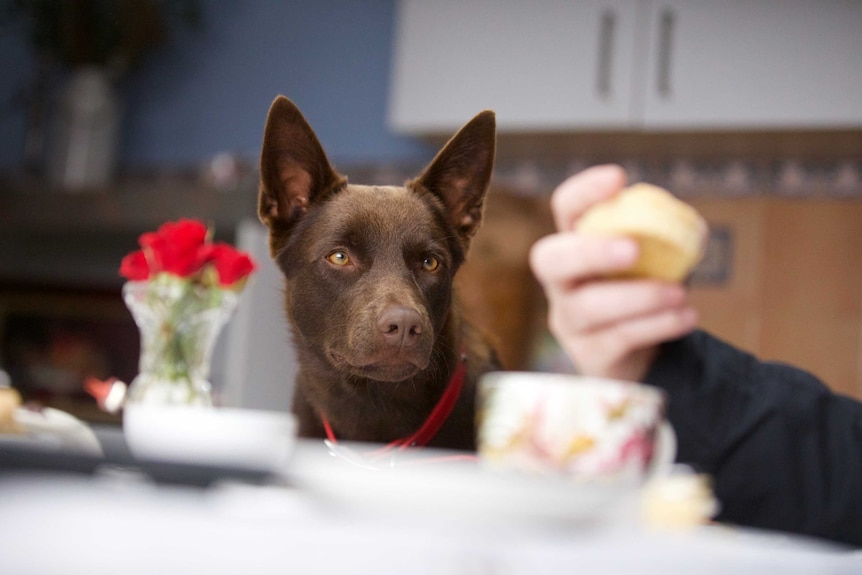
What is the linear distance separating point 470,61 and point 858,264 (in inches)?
52.4

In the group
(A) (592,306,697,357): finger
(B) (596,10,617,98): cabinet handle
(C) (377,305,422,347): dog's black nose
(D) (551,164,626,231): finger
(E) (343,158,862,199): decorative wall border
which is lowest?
(C) (377,305,422,347): dog's black nose

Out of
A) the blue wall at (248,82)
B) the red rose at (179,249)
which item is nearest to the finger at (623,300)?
the red rose at (179,249)

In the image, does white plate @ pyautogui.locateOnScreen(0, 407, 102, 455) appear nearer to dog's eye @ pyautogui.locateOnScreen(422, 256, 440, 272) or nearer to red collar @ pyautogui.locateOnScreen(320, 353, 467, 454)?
red collar @ pyautogui.locateOnScreen(320, 353, 467, 454)

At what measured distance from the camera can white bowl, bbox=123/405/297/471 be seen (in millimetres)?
495

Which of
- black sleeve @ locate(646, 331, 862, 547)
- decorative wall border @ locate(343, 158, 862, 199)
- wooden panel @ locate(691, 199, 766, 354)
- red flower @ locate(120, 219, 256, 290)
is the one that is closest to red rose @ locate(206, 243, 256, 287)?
red flower @ locate(120, 219, 256, 290)

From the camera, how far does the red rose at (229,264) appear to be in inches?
26.5

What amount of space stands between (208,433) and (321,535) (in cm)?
25

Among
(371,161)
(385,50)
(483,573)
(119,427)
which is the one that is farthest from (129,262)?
(371,161)

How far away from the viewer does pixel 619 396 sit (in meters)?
0.42

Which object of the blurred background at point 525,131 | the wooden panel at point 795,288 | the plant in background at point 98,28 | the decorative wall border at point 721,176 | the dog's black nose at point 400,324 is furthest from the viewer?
the plant in background at point 98,28

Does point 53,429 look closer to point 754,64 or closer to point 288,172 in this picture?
point 288,172

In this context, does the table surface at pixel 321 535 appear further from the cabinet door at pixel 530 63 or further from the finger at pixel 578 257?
the cabinet door at pixel 530 63

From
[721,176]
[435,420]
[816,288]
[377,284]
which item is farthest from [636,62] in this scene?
[435,420]

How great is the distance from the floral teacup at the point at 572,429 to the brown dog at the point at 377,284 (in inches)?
4.4
